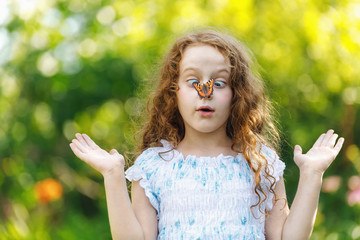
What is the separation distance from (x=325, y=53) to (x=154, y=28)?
1.97 meters

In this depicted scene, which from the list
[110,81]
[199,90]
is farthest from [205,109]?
[110,81]

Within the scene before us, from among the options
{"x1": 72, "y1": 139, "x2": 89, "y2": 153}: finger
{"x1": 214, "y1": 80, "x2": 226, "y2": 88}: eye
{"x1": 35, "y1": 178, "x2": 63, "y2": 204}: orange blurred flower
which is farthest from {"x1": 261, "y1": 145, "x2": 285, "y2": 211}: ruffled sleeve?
{"x1": 35, "y1": 178, "x2": 63, "y2": 204}: orange blurred flower

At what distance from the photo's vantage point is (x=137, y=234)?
2.14 metres

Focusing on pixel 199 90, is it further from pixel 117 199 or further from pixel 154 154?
pixel 117 199

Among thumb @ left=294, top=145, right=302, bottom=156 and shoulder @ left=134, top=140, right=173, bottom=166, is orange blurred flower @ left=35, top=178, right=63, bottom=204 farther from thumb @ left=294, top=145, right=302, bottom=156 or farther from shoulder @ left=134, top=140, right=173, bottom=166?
thumb @ left=294, top=145, right=302, bottom=156

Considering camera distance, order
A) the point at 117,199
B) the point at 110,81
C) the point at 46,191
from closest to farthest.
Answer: the point at 117,199, the point at 46,191, the point at 110,81

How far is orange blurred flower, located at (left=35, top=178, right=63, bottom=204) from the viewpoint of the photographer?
5.49m

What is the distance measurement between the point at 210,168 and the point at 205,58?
47 cm

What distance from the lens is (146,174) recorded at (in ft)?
7.41

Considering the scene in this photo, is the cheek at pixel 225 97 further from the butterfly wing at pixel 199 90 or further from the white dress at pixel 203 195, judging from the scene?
the white dress at pixel 203 195

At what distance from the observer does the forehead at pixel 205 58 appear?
220cm

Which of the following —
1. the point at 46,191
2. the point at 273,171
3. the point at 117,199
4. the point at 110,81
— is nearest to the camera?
the point at 117,199

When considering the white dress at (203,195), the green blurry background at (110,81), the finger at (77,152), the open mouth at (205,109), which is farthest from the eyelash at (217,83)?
the green blurry background at (110,81)

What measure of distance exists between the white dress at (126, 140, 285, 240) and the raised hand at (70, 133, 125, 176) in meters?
0.13
